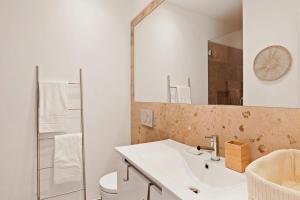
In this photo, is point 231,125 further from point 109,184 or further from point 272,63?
point 109,184

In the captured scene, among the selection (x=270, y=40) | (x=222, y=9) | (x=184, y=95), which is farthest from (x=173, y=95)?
(x=270, y=40)

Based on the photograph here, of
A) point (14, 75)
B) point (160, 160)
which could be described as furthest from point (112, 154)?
point (14, 75)

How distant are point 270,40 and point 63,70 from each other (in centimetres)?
177

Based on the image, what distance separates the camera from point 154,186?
93cm

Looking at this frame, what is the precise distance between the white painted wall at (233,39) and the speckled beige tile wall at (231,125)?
1.18 feet

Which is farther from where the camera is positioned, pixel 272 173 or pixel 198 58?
pixel 198 58

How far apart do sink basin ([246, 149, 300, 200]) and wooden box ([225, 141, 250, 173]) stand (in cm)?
22

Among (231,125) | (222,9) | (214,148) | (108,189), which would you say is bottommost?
(108,189)

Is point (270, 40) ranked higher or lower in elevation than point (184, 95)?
higher

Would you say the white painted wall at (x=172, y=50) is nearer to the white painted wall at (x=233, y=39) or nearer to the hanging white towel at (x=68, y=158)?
the white painted wall at (x=233, y=39)

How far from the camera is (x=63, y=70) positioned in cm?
190

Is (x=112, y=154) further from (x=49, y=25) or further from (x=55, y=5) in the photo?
(x=55, y=5)

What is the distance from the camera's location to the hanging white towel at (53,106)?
1.76 meters

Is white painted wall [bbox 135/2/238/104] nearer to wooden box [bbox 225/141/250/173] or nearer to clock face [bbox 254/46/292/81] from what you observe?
clock face [bbox 254/46/292/81]
